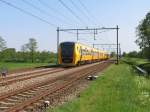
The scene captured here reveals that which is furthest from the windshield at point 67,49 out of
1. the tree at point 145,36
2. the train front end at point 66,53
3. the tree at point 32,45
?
the tree at point 32,45

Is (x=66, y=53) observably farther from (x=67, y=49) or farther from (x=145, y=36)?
(x=145, y=36)

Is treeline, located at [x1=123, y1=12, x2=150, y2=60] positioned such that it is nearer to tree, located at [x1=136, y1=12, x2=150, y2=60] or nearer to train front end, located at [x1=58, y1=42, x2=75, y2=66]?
tree, located at [x1=136, y1=12, x2=150, y2=60]

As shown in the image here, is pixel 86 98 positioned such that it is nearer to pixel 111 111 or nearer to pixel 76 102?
pixel 76 102

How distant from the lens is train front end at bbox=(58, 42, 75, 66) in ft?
143

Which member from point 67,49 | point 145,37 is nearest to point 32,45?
point 145,37

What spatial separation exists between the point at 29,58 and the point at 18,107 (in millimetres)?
86097

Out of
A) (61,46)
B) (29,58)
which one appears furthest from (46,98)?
(29,58)

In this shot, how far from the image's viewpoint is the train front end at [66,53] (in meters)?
43.5

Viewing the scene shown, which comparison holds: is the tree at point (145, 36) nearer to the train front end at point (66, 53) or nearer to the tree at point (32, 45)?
the tree at point (32, 45)

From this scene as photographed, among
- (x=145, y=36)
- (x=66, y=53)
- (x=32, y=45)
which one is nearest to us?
(x=66, y=53)

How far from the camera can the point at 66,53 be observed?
43.7 meters

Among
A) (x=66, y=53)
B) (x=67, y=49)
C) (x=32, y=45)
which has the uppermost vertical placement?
(x=32, y=45)

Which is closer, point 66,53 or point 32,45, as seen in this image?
point 66,53

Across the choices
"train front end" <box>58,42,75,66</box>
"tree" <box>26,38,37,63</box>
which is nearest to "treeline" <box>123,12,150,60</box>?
"tree" <box>26,38,37,63</box>
